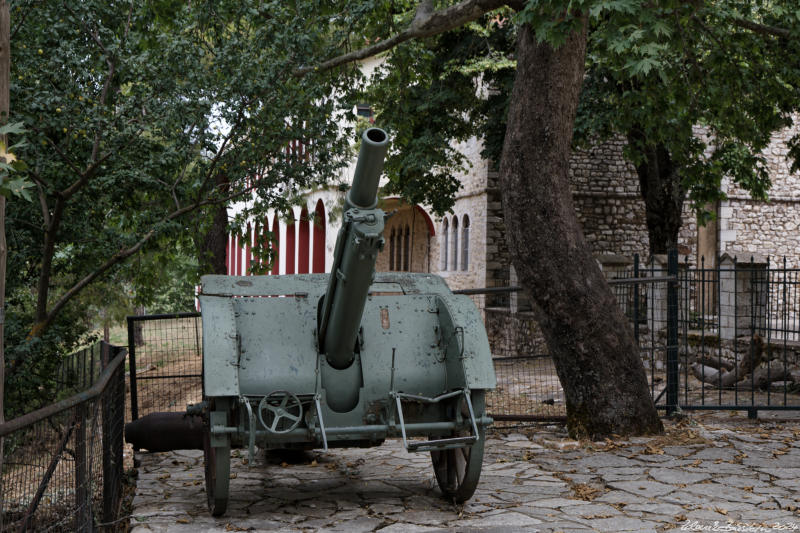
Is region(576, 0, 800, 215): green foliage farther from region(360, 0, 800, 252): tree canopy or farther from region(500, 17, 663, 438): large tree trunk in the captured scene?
region(500, 17, 663, 438): large tree trunk

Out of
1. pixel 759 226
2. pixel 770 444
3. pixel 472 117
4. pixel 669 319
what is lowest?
pixel 770 444

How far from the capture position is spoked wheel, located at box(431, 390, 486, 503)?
588cm

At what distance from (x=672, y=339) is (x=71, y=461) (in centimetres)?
668

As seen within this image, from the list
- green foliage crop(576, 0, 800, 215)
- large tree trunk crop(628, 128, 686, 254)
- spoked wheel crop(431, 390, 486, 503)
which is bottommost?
spoked wheel crop(431, 390, 486, 503)

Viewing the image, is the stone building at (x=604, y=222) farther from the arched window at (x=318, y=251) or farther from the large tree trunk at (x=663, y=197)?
the arched window at (x=318, y=251)

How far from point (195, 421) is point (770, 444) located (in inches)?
208

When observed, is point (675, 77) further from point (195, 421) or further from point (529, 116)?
point (195, 421)

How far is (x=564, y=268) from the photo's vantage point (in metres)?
8.51

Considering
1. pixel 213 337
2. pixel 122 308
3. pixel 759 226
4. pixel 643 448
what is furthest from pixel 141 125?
pixel 759 226

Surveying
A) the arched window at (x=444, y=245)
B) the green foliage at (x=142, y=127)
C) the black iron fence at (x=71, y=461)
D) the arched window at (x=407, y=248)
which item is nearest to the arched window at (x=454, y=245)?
the arched window at (x=444, y=245)

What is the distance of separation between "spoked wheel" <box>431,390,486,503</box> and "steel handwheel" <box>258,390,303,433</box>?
3.45ft

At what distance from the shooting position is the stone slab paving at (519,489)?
228 inches

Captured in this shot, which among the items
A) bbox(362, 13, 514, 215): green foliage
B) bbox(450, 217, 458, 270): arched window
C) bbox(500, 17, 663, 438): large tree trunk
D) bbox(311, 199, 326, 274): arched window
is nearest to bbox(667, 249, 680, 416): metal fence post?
bbox(500, 17, 663, 438): large tree trunk

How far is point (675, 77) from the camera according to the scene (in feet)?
37.2
